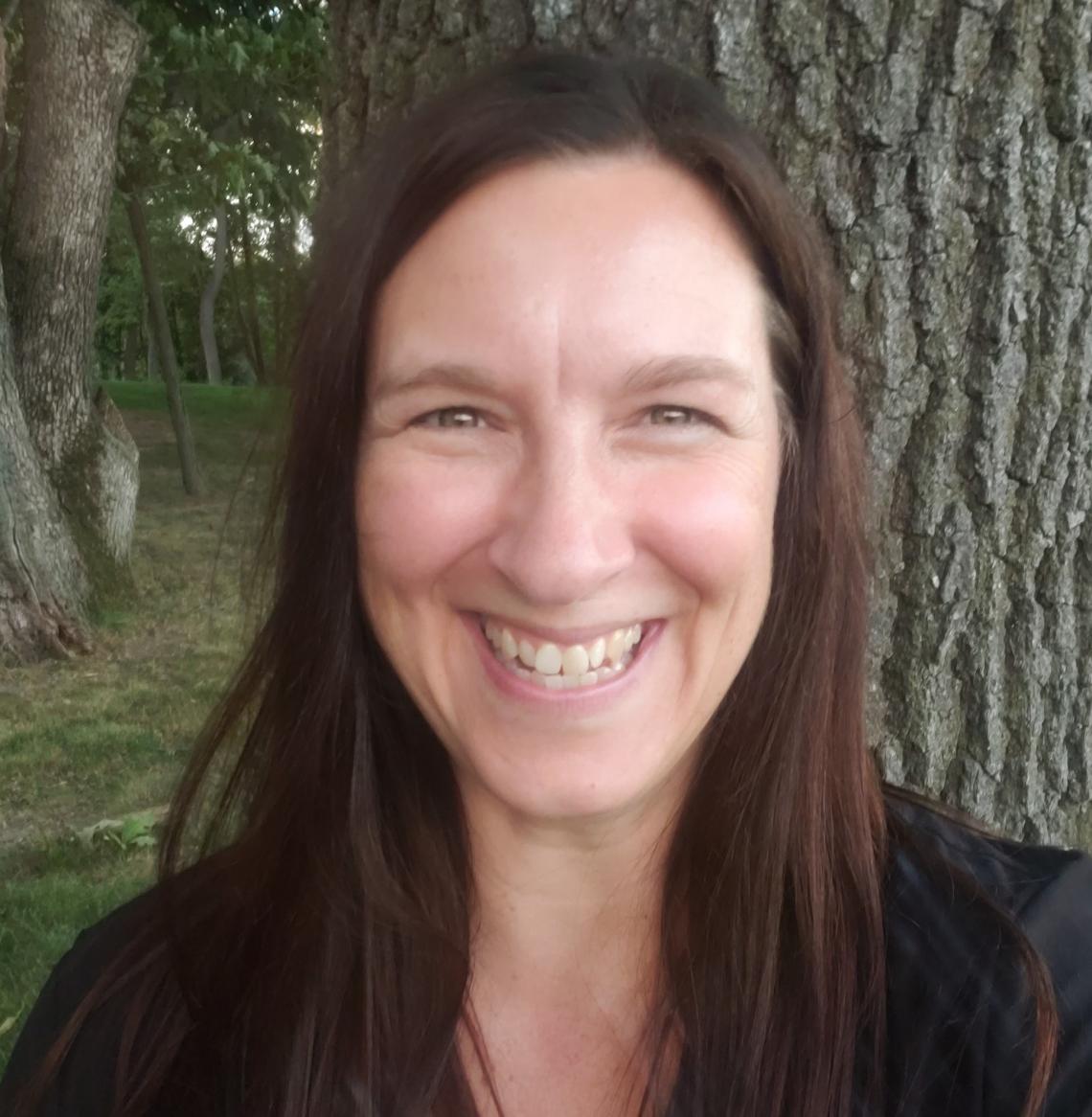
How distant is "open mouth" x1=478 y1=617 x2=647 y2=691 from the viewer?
143cm

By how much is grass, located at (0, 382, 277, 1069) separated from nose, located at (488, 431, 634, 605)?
522mm

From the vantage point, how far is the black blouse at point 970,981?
4.36 feet

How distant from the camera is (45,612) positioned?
5.57 meters

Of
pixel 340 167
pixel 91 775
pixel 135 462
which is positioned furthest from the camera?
pixel 135 462

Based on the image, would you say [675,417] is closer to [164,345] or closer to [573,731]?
[573,731]

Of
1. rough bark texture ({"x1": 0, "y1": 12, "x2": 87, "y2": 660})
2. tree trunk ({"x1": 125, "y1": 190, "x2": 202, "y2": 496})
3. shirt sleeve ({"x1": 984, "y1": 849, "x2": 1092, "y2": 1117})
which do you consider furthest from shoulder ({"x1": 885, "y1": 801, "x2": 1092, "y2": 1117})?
tree trunk ({"x1": 125, "y1": 190, "x2": 202, "y2": 496})

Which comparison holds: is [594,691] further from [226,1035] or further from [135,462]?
[135,462]

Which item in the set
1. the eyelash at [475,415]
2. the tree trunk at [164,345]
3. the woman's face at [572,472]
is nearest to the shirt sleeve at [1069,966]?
the woman's face at [572,472]

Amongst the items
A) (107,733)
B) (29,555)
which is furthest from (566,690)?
(29,555)

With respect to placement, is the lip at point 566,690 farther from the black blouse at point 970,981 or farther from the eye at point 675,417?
the black blouse at point 970,981

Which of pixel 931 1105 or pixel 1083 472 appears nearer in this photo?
pixel 931 1105

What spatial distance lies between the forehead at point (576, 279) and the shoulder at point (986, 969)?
2.31 ft

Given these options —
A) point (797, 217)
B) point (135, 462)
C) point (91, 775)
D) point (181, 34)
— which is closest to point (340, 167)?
point (797, 217)

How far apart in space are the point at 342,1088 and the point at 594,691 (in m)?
0.63
